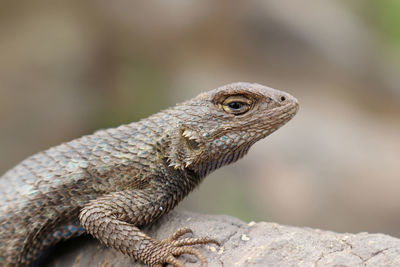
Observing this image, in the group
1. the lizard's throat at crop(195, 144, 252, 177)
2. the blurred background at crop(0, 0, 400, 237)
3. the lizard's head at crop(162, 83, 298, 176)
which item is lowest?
the blurred background at crop(0, 0, 400, 237)

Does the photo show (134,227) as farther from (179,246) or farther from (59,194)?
(59,194)

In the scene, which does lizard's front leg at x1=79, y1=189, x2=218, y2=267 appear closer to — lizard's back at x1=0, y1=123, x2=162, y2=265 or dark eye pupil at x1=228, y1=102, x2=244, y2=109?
lizard's back at x1=0, y1=123, x2=162, y2=265

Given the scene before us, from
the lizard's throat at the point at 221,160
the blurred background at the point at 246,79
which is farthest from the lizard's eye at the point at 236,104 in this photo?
the blurred background at the point at 246,79

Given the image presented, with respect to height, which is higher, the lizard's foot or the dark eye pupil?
the dark eye pupil

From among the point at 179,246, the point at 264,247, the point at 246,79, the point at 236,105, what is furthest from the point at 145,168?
the point at 246,79

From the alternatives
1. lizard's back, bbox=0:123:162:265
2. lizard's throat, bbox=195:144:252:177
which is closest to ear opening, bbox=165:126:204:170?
lizard's throat, bbox=195:144:252:177

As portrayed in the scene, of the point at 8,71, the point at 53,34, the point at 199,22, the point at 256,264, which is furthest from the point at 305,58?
the point at 256,264
